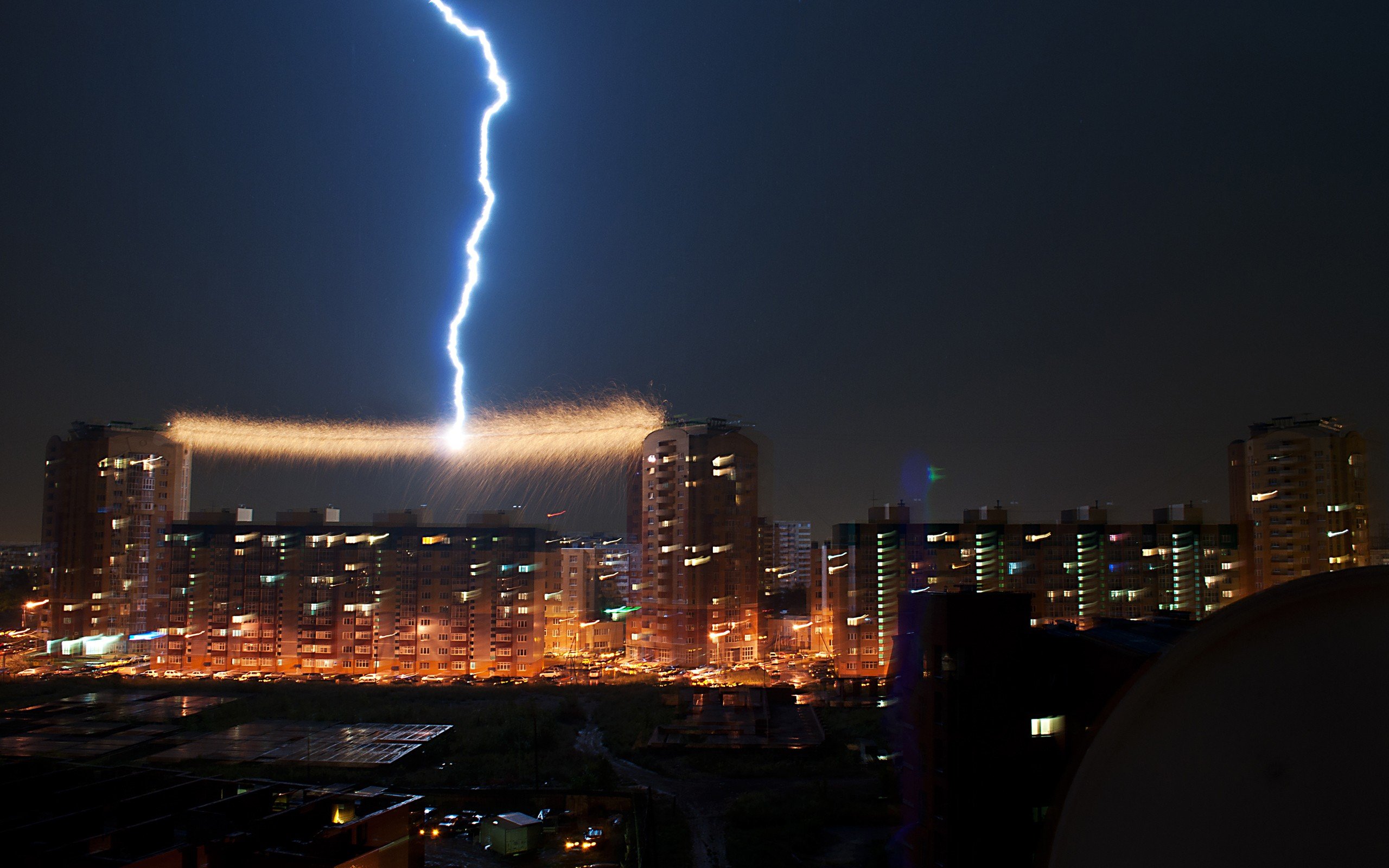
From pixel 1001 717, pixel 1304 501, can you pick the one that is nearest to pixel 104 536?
pixel 1001 717

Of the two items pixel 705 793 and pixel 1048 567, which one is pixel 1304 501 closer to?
pixel 1048 567

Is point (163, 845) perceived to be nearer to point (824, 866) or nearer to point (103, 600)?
point (824, 866)

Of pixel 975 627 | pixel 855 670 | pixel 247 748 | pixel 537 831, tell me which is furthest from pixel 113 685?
pixel 975 627

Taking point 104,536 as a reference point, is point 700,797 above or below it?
below

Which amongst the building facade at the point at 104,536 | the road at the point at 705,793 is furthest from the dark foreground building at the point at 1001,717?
the building facade at the point at 104,536

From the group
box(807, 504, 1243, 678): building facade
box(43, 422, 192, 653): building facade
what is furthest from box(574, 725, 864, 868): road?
box(43, 422, 192, 653): building facade

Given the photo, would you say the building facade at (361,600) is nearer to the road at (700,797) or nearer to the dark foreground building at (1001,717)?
the road at (700,797)
